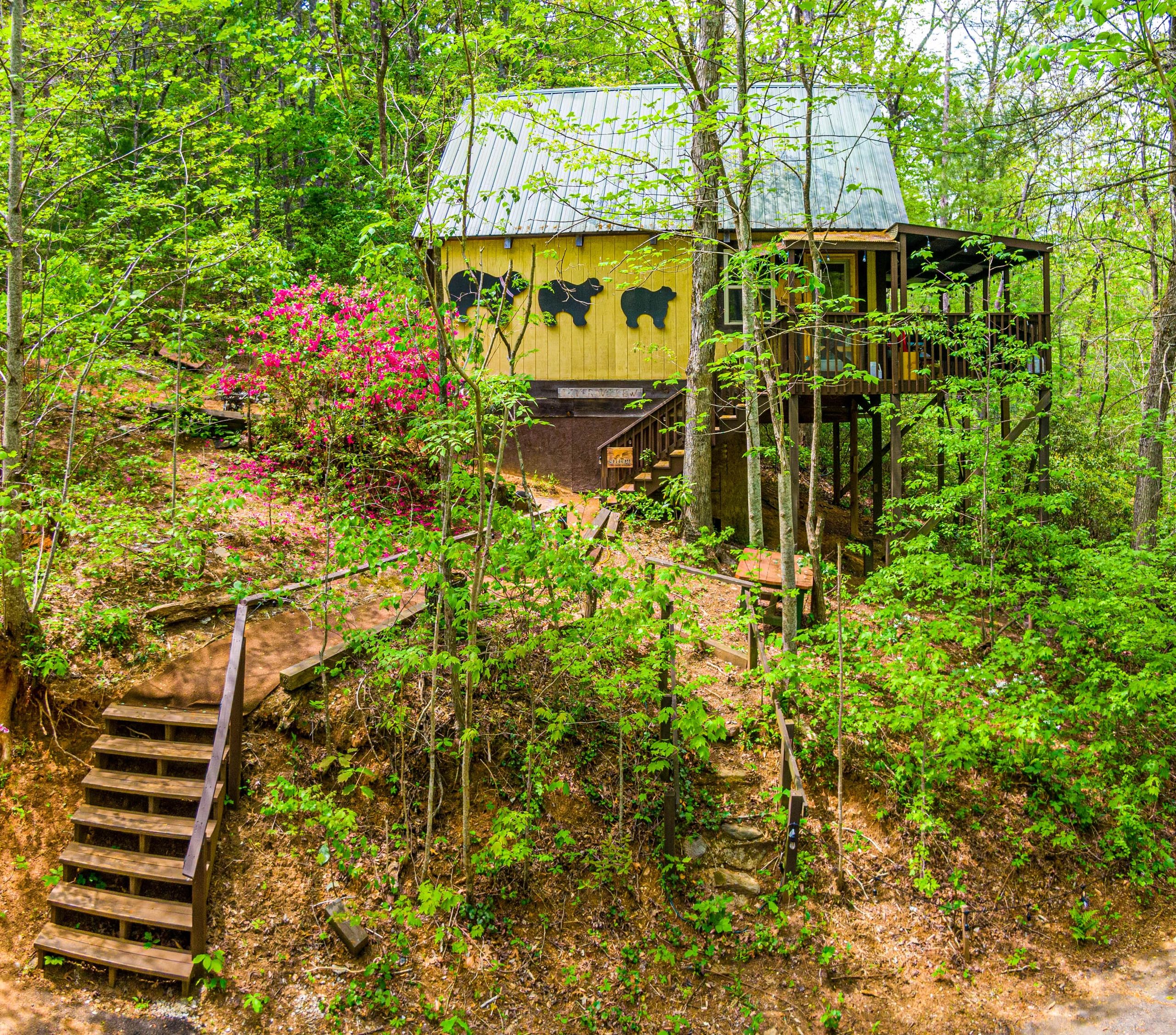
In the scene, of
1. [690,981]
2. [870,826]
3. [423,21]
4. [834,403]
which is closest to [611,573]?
[690,981]

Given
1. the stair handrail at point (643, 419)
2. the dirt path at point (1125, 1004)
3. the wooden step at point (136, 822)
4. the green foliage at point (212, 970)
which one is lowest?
the dirt path at point (1125, 1004)

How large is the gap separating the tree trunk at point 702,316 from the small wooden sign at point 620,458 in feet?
3.87

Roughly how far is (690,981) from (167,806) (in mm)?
3939

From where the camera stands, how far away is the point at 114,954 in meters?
4.74

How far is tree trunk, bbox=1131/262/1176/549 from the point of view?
33.0 ft

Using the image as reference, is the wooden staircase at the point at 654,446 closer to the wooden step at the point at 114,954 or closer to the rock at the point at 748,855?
the rock at the point at 748,855

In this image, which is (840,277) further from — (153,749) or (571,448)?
(153,749)

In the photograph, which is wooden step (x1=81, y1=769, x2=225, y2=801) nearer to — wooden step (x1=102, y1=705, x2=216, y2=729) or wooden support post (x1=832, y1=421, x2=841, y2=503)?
wooden step (x1=102, y1=705, x2=216, y2=729)

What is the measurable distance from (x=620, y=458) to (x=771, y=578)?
15.0ft

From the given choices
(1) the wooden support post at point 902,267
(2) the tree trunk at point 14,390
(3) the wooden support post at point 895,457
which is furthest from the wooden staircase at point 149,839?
(1) the wooden support post at point 902,267

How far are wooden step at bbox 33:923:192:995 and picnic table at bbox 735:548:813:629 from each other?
5.50 meters

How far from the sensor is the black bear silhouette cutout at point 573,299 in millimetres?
13828

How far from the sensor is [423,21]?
62.0 feet

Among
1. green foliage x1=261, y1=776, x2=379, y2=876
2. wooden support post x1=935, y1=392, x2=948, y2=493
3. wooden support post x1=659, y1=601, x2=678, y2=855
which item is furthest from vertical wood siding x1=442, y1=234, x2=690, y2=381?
green foliage x1=261, y1=776, x2=379, y2=876
